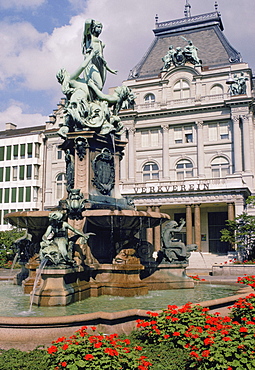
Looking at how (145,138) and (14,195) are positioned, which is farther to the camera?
(14,195)

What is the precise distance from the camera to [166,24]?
68500 millimetres

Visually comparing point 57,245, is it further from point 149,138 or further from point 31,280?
point 149,138

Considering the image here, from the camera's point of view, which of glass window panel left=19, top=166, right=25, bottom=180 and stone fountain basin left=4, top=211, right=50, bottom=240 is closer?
stone fountain basin left=4, top=211, right=50, bottom=240

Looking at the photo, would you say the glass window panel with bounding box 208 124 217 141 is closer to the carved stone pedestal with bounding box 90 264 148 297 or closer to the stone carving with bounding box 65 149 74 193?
the stone carving with bounding box 65 149 74 193

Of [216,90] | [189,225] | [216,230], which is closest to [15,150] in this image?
[216,90]

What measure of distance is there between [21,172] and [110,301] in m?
56.2

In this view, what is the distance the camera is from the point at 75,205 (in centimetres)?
1287

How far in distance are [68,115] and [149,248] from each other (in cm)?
567

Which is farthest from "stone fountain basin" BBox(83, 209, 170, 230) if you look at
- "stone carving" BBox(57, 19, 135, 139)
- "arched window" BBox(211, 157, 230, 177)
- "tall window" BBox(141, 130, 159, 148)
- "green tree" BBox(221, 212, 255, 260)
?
"tall window" BBox(141, 130, 159, 148)

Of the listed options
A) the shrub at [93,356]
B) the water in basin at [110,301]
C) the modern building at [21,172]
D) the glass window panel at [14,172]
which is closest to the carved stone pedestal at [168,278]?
the water in basin at [110,301]

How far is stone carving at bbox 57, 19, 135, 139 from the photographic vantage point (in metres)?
14.7

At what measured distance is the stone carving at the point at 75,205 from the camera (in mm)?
12906

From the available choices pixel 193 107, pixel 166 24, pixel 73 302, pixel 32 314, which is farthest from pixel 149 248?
pixel 166 24

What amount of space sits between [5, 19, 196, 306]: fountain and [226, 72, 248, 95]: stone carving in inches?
1617
